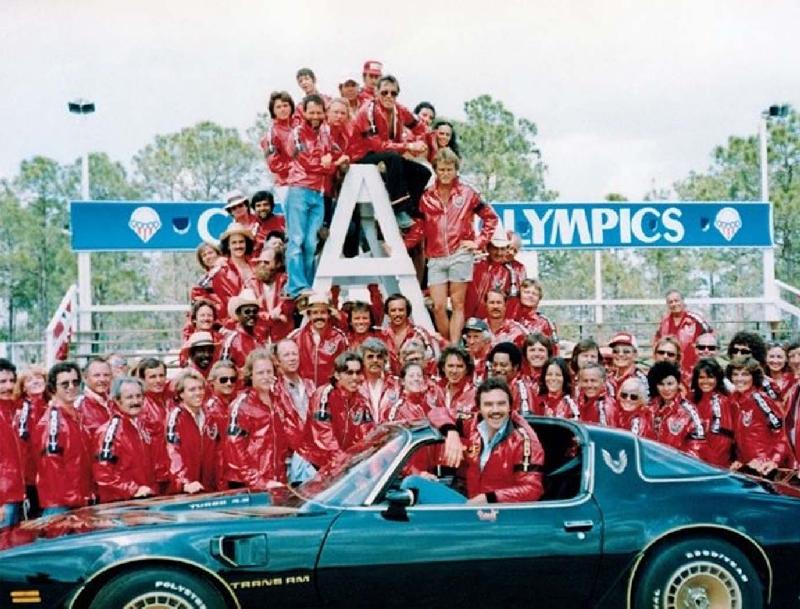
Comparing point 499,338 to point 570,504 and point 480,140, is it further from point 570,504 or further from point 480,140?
point 480,140

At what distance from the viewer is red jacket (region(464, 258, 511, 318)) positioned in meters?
10.6

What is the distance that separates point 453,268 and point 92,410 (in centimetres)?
409

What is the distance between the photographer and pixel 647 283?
46812 mm

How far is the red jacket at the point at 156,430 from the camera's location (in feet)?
23.1

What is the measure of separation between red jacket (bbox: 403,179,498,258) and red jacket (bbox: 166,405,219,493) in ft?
12.0

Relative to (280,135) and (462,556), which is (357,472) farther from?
(280,135)

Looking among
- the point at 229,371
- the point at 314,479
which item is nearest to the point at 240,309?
the point at 229,371

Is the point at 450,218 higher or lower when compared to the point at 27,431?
higher

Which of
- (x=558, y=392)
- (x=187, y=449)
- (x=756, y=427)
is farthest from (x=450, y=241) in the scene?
(x=187, y=449)

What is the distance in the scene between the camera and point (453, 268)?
10.2m

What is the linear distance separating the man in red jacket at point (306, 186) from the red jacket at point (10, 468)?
3490 millimetres

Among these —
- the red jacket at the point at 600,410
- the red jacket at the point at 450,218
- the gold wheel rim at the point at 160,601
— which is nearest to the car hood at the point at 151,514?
the gold wheel rim at the point at 160,601

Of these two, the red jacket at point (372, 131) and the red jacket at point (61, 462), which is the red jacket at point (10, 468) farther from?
the red jacket at point (372, 131)

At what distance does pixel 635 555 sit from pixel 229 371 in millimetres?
3172
